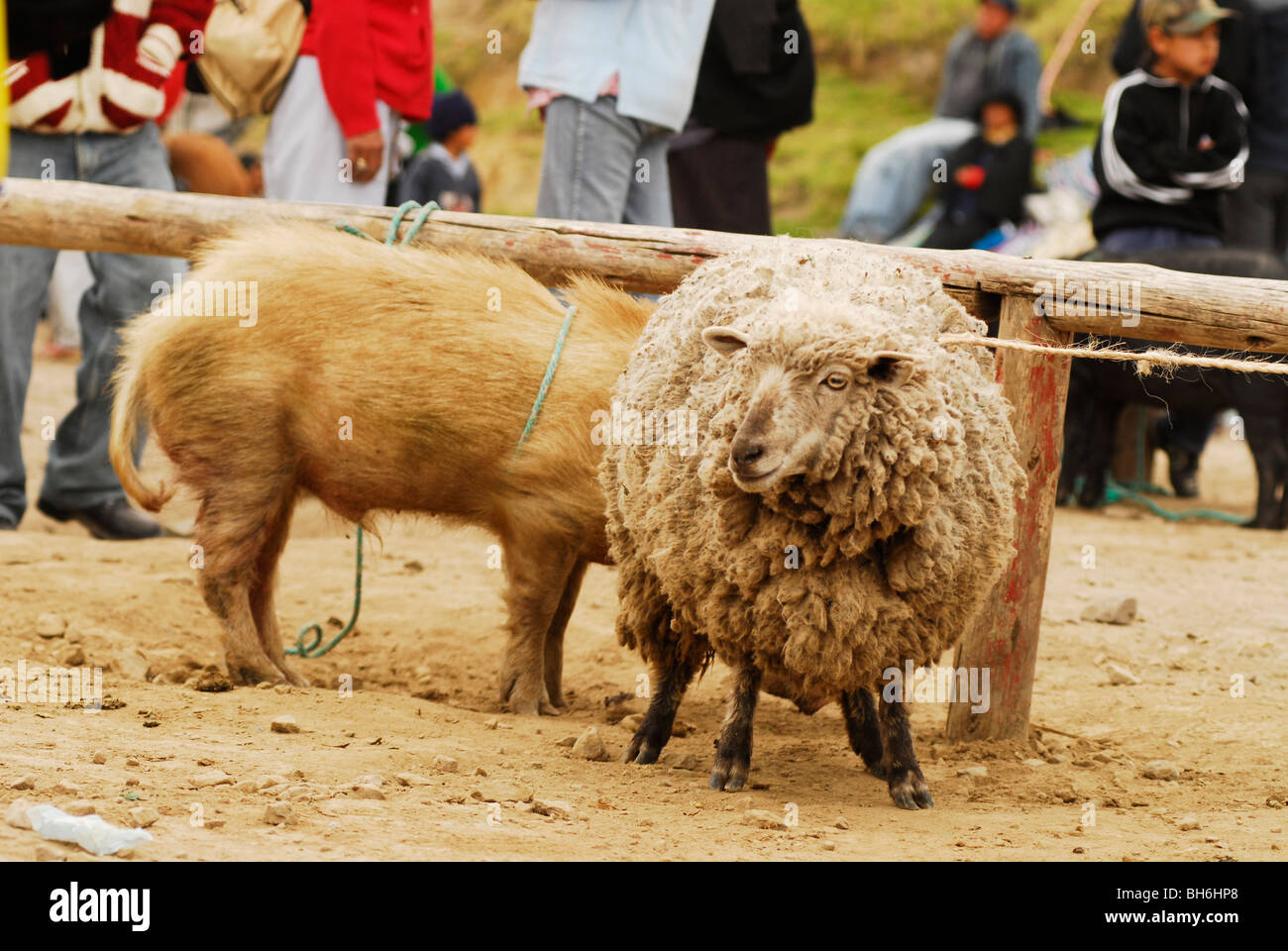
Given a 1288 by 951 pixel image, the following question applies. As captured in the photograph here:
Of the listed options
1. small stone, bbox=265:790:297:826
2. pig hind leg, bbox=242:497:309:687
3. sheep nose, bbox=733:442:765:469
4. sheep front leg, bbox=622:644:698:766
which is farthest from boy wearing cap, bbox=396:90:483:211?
small stone, bbox=265:790:297:826

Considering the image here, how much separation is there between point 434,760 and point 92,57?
3677 mm

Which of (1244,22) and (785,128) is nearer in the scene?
(785,128)

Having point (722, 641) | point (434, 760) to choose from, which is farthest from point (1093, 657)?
point (434, 760)

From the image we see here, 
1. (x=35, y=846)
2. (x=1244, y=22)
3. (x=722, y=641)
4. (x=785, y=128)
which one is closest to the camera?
(x=35, y=846)

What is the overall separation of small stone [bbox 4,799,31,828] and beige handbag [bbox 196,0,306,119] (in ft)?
13.5

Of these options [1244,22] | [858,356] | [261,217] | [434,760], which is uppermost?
[1244,22]

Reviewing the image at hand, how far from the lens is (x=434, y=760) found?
3842 millimetres

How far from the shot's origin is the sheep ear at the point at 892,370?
3.46m

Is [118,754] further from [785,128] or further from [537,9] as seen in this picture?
[785,128]

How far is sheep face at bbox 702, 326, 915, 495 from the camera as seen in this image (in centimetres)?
336

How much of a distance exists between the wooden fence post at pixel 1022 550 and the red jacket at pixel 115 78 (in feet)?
12.3

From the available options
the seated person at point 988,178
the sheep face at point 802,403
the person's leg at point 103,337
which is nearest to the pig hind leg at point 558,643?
the sheep face at point 802,403

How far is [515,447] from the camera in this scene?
4.57 meters

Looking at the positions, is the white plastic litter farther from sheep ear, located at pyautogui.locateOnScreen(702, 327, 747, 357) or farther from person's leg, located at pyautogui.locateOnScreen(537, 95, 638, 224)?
person's leg, located at pyautogui.locateOnScreen(537, 95, 638, 224)
